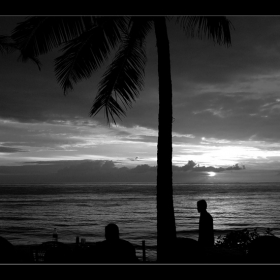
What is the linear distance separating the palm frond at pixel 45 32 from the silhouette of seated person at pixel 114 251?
347 cm

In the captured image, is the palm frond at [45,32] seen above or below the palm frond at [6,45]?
below

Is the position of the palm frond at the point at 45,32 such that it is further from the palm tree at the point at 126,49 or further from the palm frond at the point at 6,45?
the palm frond at the point at 6,45

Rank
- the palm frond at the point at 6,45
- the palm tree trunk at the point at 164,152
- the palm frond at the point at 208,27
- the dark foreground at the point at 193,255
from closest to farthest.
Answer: the dark foreground at the point at 193,255, the palm frond at the point at 208,27, the palm tree trunk at the point at 164,152, the palm frond at the point at 6,45

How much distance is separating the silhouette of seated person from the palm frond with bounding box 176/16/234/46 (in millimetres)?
3584

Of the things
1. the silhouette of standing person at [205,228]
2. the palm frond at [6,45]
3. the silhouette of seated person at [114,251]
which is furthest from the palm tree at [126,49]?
the palm frond at [6,45]

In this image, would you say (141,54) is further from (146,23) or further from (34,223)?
(34,223)

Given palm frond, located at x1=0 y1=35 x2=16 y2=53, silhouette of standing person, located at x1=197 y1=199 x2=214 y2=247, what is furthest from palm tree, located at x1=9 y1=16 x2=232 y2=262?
palm frond, located at x1=0 y1=35 x2=16 y2=53

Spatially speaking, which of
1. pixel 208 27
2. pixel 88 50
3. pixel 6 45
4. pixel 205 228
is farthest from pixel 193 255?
pixel 6 45

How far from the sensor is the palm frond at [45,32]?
604 cm

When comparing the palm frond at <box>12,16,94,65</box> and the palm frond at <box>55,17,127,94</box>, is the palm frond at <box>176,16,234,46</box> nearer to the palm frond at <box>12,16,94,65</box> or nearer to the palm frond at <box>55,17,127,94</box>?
the palm frond at <box>55,17,127,94</box>

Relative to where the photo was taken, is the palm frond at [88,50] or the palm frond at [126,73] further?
the palm frond at [126,73]

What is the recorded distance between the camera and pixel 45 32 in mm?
6176
